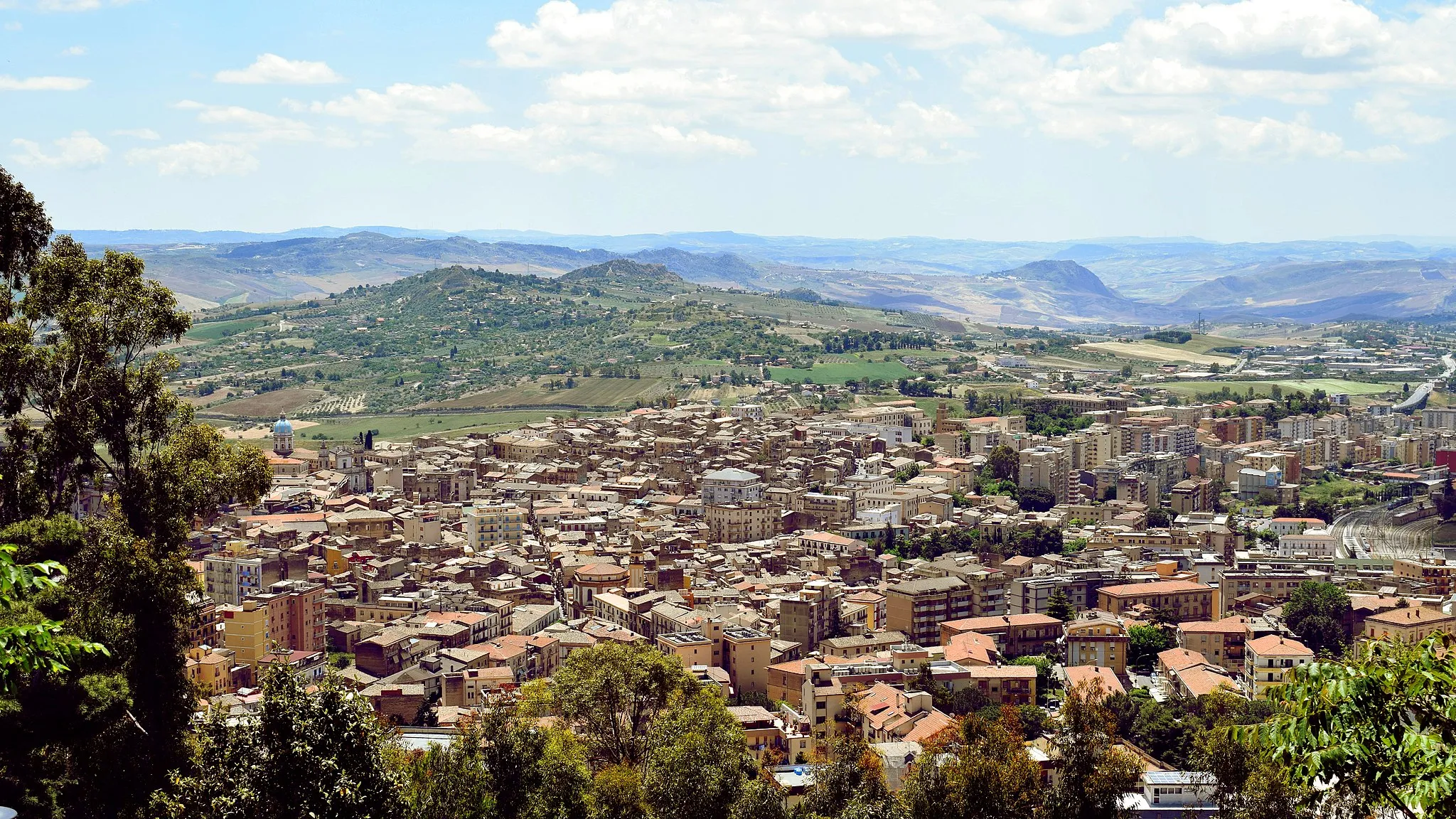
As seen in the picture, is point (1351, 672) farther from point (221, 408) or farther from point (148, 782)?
point (221, 408)

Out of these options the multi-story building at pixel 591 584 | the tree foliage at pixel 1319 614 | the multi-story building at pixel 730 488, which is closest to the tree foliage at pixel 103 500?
the multi-story building at pixel 591 584

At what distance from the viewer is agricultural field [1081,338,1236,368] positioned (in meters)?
94.7

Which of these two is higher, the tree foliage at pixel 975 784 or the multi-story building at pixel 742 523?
the tree foliage at pixel 975 784

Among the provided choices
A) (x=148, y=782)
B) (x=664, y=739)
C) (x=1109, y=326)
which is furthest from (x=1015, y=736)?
(x=1109, y=326)

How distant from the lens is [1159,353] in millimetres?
99750

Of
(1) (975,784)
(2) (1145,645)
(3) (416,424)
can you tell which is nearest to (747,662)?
(2) (1145,645)

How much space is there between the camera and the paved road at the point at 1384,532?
40.0 meters

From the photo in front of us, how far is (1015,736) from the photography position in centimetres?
1809

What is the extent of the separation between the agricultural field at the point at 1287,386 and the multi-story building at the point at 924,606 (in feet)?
145

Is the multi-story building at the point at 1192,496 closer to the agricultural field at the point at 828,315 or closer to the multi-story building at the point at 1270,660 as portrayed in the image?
the multi-story building at the point at 1270,660

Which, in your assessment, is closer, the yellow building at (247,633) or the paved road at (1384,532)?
the yellow building at (247,633)

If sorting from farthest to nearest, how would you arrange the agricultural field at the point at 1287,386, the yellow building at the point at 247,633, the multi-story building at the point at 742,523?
the agricultural field at the point at 1287,386
the multi-story building at the point at 742,523
the yellow building at the point at 247,633

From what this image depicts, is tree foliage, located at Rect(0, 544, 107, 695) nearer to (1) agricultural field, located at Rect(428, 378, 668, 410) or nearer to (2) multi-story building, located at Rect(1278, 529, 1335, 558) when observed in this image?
(2) multi-story building, located at Rect(1278, 529, 1335, 558)

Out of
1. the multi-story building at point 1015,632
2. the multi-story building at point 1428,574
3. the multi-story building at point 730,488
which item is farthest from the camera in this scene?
the multi-story building at point 730,488
